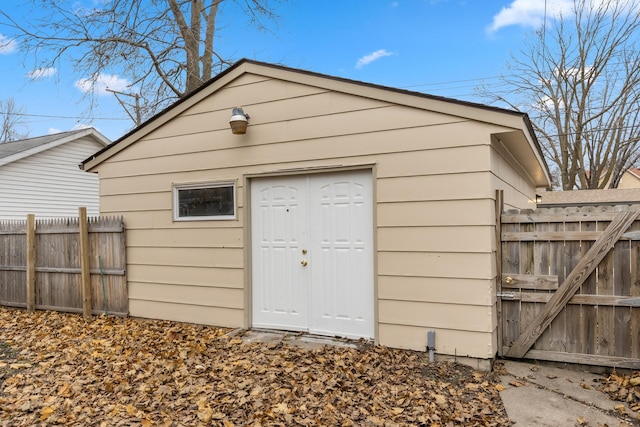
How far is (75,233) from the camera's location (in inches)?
250

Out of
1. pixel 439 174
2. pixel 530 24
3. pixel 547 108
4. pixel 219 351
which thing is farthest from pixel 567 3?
pixel 219 351

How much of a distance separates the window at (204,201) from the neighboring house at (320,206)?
0.07 feet

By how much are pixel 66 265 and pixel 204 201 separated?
3.01m

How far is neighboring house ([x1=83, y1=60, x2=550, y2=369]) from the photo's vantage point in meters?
4.00

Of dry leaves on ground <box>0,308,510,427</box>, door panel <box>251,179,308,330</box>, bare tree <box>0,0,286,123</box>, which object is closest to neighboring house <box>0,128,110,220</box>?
bare tree <box>0,0,286,123</box>

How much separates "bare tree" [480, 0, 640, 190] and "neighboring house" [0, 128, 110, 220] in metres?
18.8

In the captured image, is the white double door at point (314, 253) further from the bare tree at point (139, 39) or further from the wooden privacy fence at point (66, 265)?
the bare tree at point (139, 39)

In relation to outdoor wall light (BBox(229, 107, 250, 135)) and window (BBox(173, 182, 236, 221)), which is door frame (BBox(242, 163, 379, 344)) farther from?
outdoor wall light (BBox(229, 107, 250, 135))

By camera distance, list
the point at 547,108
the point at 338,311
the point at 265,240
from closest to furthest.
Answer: the point at 338,311 → the point at 265,240 → the point at 547,108

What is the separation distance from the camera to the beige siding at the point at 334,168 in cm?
397

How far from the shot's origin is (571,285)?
154 inches

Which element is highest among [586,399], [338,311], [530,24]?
[530,24]

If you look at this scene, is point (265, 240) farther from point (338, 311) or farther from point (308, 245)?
point (338, 311)

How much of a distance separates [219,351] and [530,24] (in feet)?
63.0
